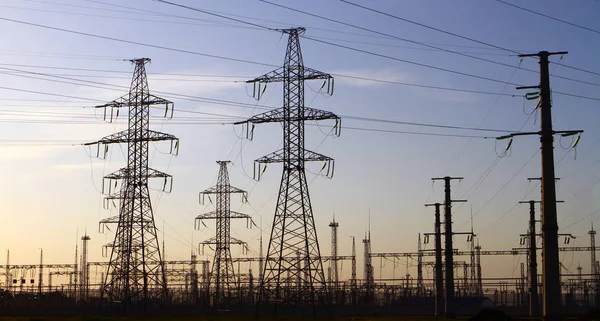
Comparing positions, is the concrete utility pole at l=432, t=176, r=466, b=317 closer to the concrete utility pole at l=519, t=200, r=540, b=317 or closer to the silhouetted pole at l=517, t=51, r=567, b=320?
the concrete utility pole at l=519, t=200, r=540, b=317

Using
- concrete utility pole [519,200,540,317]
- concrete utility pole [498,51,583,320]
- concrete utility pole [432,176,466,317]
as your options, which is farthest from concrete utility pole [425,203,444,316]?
concrete utility pole [498,51,583,320]

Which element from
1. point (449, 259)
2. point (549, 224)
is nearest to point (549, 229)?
point (549, 224)

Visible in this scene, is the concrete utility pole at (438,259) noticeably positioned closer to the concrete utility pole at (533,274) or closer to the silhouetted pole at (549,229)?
the concrete utility pole at (533,274)

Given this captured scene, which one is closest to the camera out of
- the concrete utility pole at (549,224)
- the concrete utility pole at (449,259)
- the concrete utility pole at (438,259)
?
the concrete utility pole at (549,224)

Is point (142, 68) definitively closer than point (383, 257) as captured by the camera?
Yes

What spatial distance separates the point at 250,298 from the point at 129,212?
160ft

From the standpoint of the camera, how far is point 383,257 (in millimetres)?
136375

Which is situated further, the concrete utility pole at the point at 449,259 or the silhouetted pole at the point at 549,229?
the concrete utility pole at the point at 449,259

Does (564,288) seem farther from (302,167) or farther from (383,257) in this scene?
(302,167)

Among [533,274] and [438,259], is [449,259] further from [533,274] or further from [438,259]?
[533,274]

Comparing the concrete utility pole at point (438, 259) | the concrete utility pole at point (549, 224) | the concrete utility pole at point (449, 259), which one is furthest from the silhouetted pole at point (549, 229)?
the concrete utility pole at point (438, 259)

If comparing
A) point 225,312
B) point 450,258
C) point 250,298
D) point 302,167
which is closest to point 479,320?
point 302,167

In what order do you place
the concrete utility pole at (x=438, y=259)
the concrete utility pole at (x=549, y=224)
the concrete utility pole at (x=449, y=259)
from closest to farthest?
the concrete utility pole at (x=549, y=224) → the concrete utility pole at (x=449, y=259) → the concrete utility pole at (x=438, y=259)

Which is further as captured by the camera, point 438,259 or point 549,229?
point 438,259
